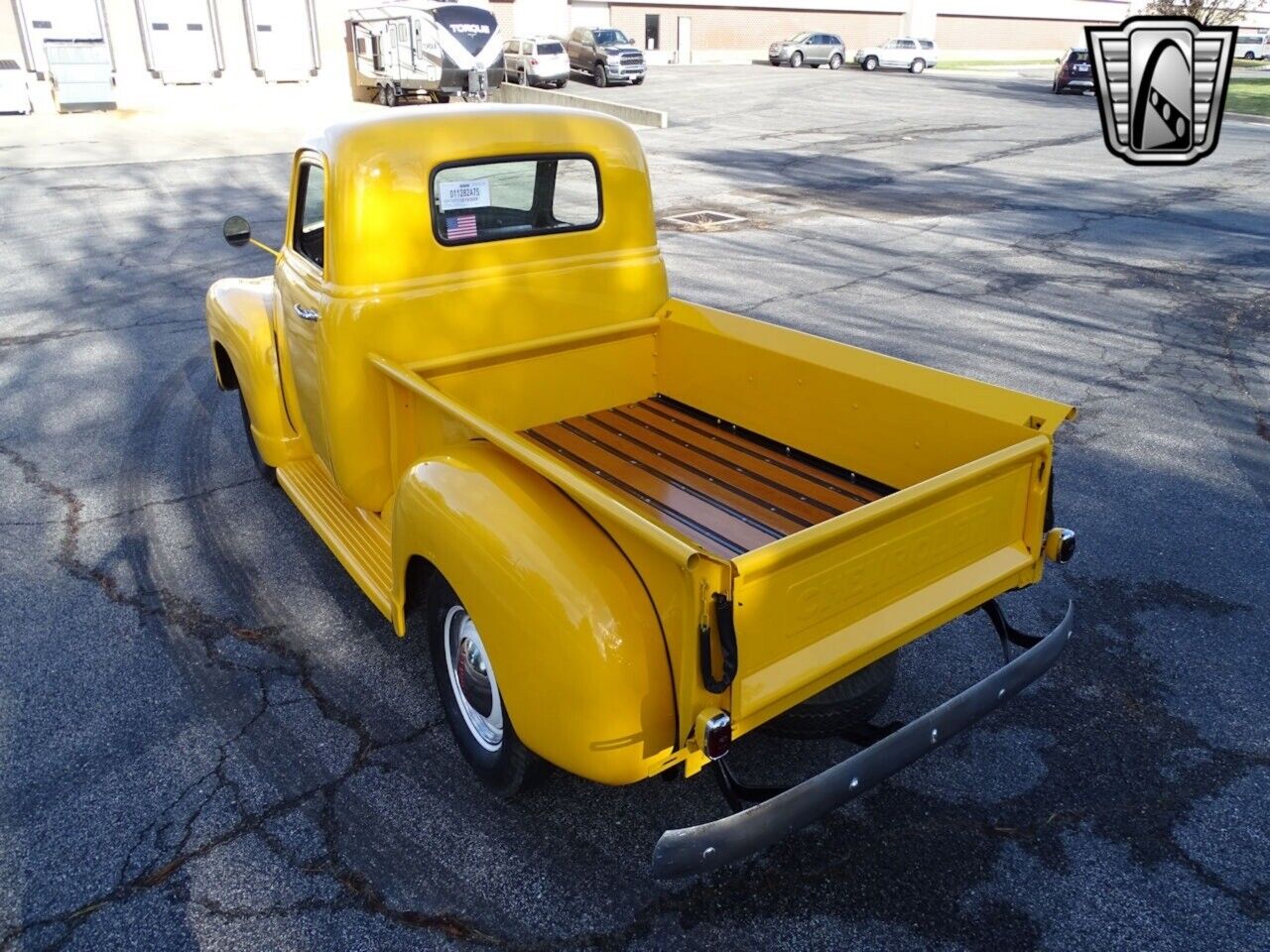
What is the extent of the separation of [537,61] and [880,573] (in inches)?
1134

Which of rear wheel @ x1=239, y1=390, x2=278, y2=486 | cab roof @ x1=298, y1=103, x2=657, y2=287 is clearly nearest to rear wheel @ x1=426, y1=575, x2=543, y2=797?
cab roof @ x1=298, y1=103, x2=657, y2=287

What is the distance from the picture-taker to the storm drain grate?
12.5 meters

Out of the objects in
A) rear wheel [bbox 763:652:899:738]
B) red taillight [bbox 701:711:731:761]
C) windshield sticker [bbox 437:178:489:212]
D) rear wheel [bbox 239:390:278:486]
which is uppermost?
windshield sticker [bbox 437:178:489:212]

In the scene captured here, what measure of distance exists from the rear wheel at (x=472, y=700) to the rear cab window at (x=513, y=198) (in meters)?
1.59

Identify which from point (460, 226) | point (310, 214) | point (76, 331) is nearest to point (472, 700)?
point (460, 226)

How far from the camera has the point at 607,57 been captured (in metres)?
30.8

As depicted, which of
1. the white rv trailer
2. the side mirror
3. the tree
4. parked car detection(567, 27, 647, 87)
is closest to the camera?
the side mirror

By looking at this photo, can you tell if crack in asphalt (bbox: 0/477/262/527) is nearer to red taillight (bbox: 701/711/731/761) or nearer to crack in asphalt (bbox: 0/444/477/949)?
crack in asphalt (bbox: 0/444/477/949)

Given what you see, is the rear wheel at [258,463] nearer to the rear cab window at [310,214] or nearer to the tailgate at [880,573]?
the rear cab window at [310,214]

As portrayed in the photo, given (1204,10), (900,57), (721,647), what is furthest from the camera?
(900,57)

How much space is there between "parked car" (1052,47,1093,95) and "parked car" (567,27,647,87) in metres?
13.7

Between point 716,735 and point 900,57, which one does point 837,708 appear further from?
point 900,57

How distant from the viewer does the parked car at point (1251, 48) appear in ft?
159

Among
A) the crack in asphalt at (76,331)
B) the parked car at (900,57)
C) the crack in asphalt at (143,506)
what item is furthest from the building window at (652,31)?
the crack in asphalt at (143,506)
